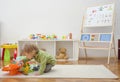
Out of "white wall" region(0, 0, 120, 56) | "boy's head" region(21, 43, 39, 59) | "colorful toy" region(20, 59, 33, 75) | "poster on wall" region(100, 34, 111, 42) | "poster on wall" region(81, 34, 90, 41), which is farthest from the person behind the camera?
"white wall" region(0, 0, 120, 56)

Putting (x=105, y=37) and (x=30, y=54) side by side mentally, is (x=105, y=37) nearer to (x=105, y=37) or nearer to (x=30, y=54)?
(x=105, y=37)

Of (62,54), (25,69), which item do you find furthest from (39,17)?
(25,69)

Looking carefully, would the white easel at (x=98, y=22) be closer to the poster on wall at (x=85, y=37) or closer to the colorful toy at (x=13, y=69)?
the poster on wall at (x=85, y=37)

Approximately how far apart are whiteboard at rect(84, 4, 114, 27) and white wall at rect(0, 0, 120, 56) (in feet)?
0.73

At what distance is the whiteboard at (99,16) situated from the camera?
3.79 metres

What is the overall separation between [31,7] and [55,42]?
825 mm

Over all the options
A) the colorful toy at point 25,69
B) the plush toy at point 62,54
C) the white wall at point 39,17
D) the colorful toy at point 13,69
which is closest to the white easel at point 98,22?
the white wall at point 39,17

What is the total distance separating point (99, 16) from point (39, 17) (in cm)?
111

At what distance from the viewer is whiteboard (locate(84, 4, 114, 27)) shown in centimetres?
379

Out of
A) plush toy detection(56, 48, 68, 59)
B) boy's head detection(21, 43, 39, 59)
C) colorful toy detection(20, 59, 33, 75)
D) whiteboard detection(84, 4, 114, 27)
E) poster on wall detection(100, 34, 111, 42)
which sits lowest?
colorful toy detection(20, 59, 33, 75)

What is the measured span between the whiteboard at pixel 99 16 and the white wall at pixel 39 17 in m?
0.22

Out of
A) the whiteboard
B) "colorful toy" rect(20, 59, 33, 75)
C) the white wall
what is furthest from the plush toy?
"colorful toy" rect(20, 59, 33, 75)

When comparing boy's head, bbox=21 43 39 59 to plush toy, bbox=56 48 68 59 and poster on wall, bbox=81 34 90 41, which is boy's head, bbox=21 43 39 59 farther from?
poster on wall, bbox=81 34 90 41

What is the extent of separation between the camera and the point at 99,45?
13.7ft
